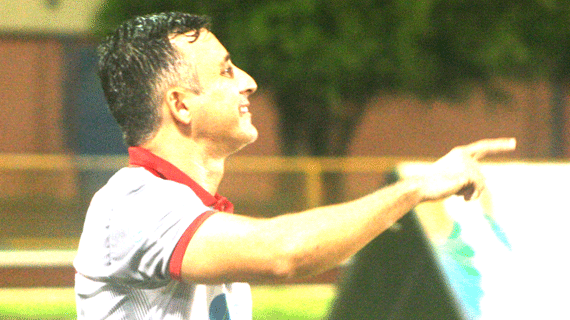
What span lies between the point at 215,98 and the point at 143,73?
16 centimetres

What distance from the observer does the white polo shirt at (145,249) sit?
1485mm

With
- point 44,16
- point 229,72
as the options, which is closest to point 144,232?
point 229,72

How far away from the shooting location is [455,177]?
160 cm

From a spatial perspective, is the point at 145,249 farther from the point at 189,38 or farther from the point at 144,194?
the point at 189,38

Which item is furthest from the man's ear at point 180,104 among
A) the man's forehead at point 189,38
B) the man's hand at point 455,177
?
the man's hand at point 455,177

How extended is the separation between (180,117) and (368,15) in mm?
9574

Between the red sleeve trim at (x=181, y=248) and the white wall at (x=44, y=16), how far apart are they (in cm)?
1636

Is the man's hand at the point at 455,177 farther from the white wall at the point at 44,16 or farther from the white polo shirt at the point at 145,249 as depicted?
the white wall at the point at 44,16

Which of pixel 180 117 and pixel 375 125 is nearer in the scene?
pixel 180 117

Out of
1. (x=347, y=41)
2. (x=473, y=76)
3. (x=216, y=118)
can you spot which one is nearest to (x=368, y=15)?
(x=347, y=41)

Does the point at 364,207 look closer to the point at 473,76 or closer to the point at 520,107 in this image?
the point at 473,76

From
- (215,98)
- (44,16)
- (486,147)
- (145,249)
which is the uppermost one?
(44,16)

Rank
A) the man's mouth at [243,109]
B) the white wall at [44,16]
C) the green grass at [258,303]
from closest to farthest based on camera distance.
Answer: the man's mouth at [243,109], the green grass at [258,303], the white wall at [44,16]

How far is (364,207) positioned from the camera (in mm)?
1464
